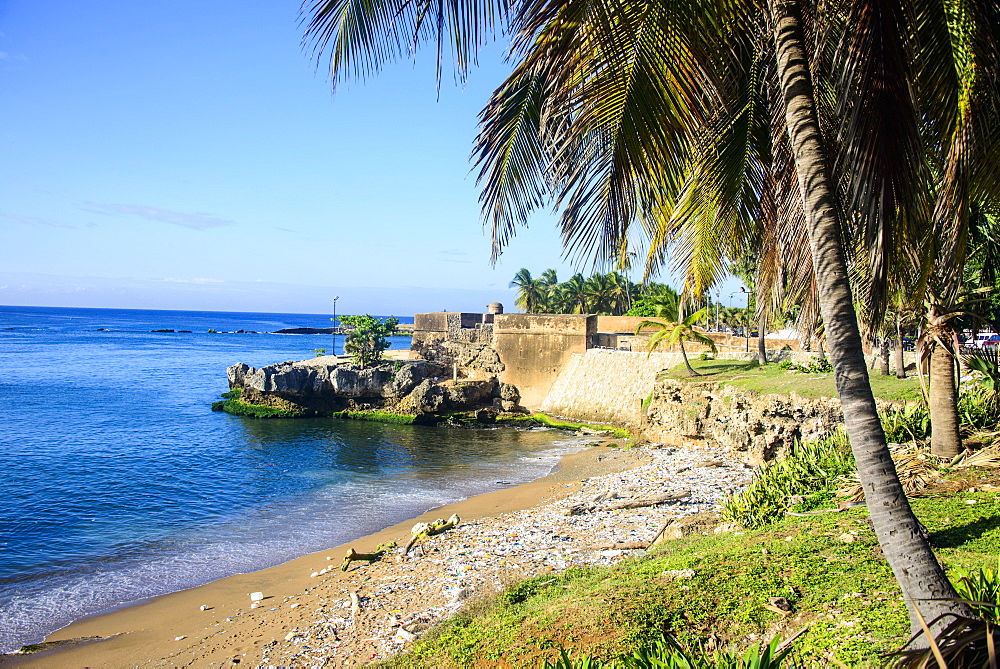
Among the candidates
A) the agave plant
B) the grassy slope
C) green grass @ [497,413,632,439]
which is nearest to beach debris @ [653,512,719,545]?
the grassy slope

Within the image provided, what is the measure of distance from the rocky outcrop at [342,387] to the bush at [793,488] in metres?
21.5

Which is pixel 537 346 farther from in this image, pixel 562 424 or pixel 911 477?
pixel 911 477

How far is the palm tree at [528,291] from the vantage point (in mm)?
47781

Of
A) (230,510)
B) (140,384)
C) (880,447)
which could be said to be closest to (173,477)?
(230,510)

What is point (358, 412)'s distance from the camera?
31.0 m

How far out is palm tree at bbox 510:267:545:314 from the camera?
47.8m

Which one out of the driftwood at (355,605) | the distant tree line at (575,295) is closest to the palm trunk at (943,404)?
the driftwood at (355,605)

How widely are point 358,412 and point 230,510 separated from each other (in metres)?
15.5

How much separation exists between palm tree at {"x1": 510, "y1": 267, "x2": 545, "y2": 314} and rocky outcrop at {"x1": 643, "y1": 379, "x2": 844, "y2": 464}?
26.4 metres

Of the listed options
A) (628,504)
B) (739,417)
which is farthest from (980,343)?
(628,504)

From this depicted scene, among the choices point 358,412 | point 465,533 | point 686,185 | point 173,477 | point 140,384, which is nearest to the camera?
point 686,185

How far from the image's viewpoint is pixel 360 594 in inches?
324

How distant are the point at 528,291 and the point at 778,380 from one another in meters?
31.4

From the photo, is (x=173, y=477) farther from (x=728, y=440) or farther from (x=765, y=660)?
(x=765, y=660)
